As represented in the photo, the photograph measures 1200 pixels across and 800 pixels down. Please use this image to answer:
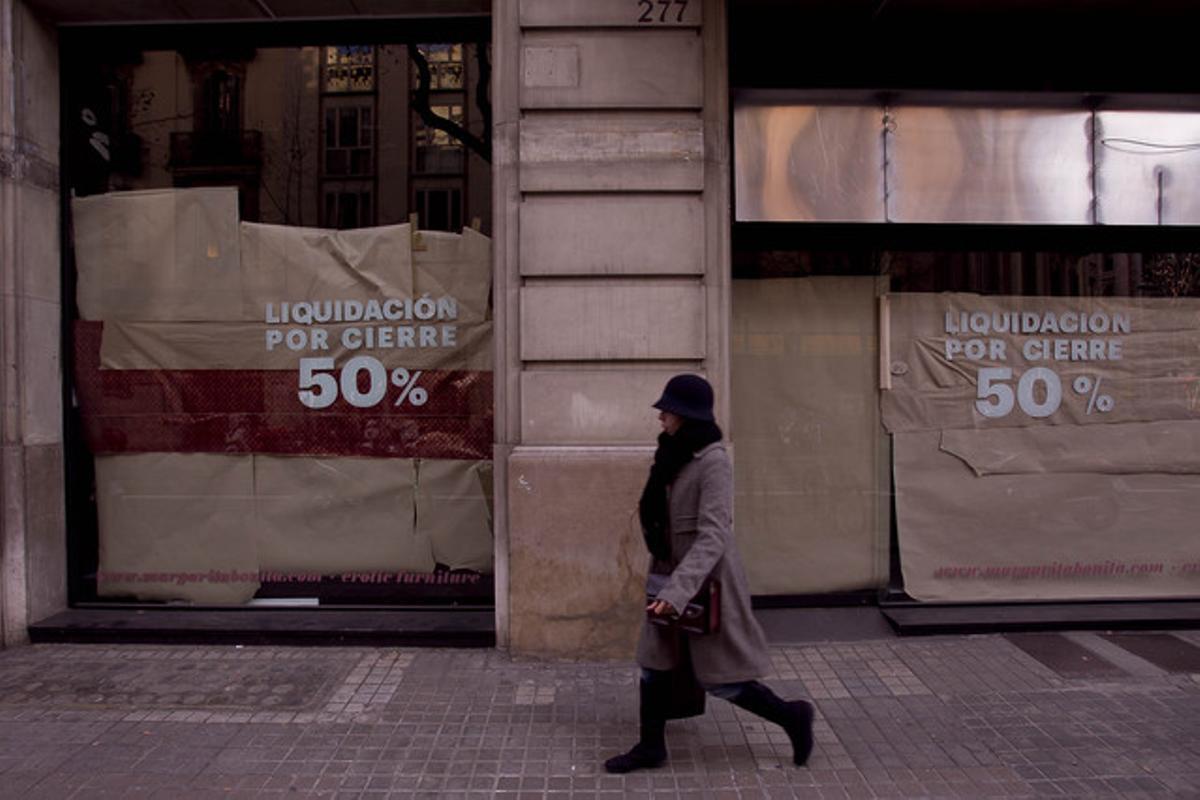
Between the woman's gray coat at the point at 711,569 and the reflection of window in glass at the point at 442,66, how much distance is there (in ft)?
13.4

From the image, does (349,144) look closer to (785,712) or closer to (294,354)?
(294,354)

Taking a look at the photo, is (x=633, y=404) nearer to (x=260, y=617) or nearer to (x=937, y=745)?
(x=937, y=745)

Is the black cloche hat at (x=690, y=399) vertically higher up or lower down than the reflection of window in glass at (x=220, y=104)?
lower down

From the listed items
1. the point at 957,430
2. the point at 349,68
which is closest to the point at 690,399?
the point at 957,430

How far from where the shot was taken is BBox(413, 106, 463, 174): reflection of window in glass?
6.55 m

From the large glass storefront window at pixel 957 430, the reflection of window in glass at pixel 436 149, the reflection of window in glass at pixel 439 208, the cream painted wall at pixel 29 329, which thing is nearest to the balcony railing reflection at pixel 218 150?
the cream painted wall at pixel 29 329

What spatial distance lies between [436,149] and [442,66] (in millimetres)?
665

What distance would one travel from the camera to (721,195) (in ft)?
19.3

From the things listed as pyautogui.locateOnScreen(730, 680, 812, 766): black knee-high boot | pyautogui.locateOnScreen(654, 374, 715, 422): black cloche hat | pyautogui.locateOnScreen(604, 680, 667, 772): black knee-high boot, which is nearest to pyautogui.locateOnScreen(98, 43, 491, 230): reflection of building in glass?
pyautogui.locateOnScreen(654, 374, 715, 422): black cloche hat

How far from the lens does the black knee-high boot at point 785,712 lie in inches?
159

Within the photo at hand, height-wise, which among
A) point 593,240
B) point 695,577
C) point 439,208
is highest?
point 439,208

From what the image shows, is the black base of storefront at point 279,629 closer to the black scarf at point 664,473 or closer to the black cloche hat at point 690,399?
the black scarf at point 664,473

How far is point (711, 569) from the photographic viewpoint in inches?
152

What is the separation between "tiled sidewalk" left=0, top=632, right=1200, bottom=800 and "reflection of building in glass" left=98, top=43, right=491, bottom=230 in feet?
11.0
